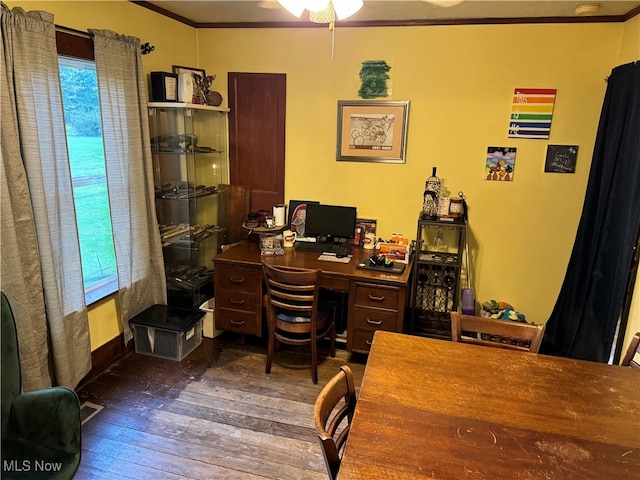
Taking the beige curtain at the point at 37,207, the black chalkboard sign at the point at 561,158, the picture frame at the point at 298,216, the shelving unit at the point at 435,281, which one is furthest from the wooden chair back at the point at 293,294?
the black chalkboard sign at the point at 561,158

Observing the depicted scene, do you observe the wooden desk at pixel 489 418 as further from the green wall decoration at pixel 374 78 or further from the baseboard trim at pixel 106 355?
the green wall decoration at pixel 374 78

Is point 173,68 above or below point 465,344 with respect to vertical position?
above

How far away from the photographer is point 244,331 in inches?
128

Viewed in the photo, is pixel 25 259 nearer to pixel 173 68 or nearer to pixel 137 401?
pixel 137 401

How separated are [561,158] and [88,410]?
355cm

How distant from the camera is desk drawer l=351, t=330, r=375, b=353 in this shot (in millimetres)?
2994

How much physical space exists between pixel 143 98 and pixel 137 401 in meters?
1.99

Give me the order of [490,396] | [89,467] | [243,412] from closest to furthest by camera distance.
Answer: [490,396]
[89,467]
[243,412]

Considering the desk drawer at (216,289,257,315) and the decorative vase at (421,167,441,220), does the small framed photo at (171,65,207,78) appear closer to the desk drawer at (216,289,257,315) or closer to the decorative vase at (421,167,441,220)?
the desk drawer at (216,289,257,315)

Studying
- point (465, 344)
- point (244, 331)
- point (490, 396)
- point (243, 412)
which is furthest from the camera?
point (244, 331)

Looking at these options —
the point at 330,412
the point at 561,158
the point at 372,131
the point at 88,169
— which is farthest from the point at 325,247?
the point at 330,412

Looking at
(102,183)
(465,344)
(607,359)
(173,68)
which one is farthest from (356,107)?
(607,359)

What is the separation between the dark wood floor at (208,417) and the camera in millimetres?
2160

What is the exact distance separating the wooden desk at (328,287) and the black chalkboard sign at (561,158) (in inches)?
50.8
